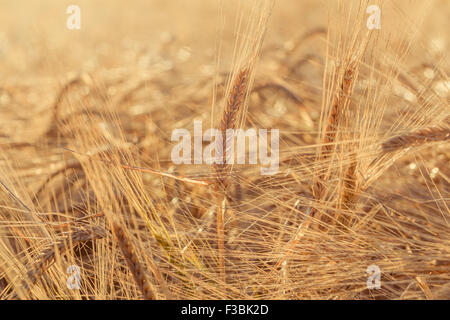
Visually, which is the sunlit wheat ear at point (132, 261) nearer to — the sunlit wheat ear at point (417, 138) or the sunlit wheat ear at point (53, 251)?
the sunlit wheat ear at point (53, 251)

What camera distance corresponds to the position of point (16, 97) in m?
1.34

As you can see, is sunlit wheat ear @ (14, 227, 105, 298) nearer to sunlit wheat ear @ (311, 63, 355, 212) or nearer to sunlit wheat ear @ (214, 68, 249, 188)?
sunlit wheat ear @ (214, 68, 249, 188)

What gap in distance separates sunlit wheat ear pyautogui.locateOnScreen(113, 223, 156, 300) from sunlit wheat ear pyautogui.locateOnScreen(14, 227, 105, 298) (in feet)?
0.35

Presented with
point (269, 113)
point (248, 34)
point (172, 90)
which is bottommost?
point (248, 34)

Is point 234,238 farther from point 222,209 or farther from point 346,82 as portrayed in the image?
point 346,82

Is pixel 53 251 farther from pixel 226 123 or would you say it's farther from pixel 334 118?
pixel 334 118

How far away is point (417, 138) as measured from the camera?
0.48 metres

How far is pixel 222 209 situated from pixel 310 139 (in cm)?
35

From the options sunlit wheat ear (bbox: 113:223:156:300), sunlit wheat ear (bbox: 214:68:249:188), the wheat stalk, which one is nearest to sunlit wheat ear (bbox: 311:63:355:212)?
the wheat stalk

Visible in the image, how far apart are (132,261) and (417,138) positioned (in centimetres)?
33

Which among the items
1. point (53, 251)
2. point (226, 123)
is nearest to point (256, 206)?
point (226, 123)

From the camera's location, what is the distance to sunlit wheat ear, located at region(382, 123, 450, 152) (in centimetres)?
48

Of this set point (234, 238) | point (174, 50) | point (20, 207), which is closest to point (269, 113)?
point (234, 238)

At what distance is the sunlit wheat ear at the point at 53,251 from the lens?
1.51ft
